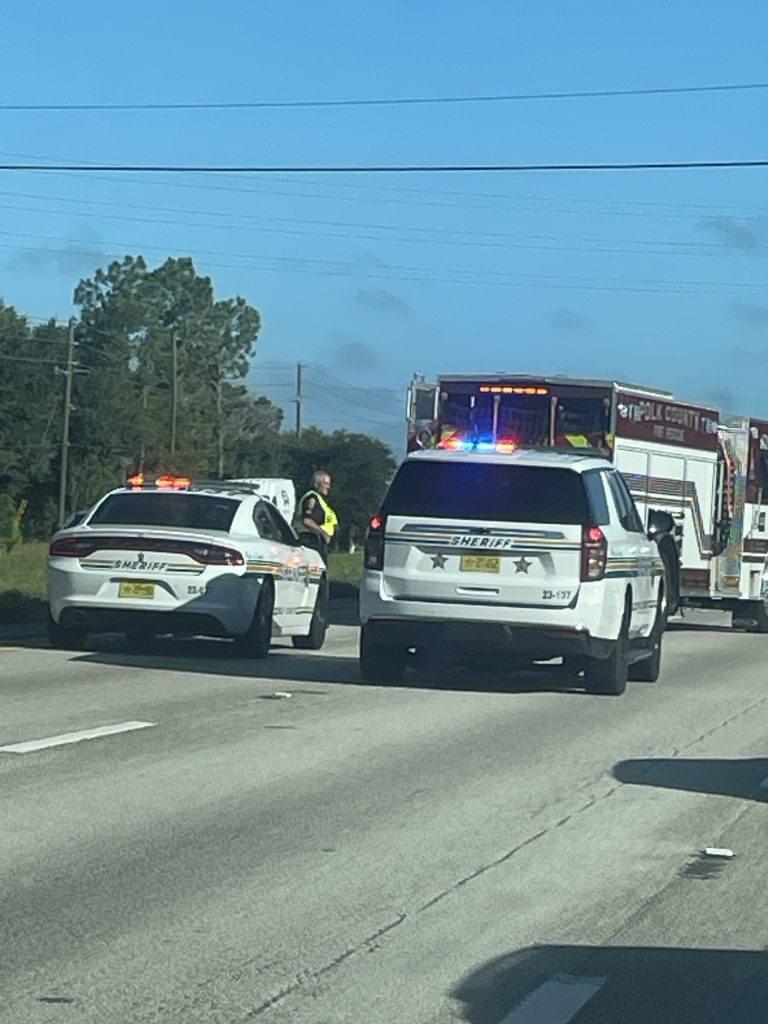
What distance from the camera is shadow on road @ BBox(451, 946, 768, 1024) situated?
6.10m

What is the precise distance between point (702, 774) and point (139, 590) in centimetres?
706

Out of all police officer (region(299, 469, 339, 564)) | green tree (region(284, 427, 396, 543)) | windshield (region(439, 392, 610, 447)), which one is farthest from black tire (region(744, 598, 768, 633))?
green tree (region(284, 427, 396, 543))

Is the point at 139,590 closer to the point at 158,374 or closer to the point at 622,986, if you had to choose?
the point at 622,986

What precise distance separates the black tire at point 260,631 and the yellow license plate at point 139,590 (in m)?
1.03

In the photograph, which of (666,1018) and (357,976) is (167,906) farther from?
(666,1018)

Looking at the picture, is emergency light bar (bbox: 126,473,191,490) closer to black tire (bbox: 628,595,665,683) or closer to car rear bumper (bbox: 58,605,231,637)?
car rear bumper (bbox: 58,605,231,637)

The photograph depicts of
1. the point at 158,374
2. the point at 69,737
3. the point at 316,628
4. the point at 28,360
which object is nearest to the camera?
the point at 69,737

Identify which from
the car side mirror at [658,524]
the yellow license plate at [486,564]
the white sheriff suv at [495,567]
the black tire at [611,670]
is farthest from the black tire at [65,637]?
the car side mirror at [658,524]

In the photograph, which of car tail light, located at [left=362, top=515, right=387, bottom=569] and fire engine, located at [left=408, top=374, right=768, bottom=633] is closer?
car tail light, located at [left=362, top=515, right=387, bottom=569]

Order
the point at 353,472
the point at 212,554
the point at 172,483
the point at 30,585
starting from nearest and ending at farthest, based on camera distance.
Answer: the point at 212,554 < the point at 172,483 < the point at 30,585 < the point at 353,472

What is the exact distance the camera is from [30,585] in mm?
28375

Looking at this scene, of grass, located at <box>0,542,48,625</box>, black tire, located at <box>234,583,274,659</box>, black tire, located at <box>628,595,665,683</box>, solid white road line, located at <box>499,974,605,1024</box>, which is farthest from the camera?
grass, located at <box>0,542,48,625</box>

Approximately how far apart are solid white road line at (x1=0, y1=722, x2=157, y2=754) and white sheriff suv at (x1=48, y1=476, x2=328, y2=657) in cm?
460

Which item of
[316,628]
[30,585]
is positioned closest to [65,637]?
[316,628]
